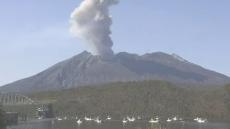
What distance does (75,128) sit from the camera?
146m

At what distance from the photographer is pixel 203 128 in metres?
141

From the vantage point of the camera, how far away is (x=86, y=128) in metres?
147

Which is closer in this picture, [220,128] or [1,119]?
[1,119]

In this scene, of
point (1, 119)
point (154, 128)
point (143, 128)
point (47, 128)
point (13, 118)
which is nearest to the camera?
point (154, 128)

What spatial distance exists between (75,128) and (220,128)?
34745 mm

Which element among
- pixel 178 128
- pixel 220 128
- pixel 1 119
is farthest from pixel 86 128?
pixel 1 119

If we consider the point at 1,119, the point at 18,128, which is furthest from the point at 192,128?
the point at 1,119

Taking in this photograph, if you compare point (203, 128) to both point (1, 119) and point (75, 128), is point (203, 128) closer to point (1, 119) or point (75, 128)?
point (75, 128)

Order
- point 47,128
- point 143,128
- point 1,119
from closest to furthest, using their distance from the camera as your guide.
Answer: point 1,119
point 143,128
point 47,128

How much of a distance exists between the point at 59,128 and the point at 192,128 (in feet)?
103

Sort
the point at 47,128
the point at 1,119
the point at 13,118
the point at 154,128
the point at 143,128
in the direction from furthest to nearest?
the point at 13,118 → the point at 47,128 → the point at 143,128 → the point at 1,119 → the point at 154,128

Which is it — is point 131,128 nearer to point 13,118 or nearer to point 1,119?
point 13,118

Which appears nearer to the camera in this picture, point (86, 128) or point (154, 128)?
point (154, 128)

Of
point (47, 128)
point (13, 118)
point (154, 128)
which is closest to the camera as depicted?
point (154, 128)
